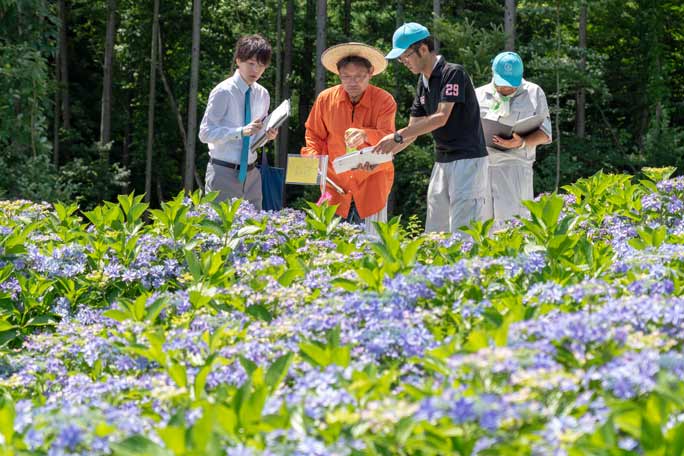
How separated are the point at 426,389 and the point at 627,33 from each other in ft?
93.1

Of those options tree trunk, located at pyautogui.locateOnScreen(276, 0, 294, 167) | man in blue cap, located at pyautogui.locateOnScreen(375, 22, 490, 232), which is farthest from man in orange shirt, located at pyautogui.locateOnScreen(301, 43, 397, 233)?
tree trunk, located at pyautogui.locateOnScreen(276, 0, 294, 167)

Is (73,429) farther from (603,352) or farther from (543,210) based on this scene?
(543,210)

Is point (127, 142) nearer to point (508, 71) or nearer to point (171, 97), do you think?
point (171, 97)

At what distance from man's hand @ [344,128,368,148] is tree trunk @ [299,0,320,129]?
2436 cm

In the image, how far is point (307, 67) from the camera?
3131 centimetres

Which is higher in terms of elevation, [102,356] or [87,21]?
[87,21]

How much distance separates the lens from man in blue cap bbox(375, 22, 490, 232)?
5609 millimetres

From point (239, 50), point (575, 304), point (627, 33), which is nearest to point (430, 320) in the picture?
point (575, 304)

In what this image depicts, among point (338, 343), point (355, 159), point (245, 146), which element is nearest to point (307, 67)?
point (245, 146)

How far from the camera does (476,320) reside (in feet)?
8.63

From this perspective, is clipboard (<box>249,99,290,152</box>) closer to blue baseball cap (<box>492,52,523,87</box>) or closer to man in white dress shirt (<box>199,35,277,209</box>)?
man in white dress shirt (<box>199,35,277,209</box>)

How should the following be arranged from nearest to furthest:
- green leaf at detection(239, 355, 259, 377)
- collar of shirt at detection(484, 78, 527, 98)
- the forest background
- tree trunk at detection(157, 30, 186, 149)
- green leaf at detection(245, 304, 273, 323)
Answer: green leaf at detection(239, 355, 259, 377) → green leaf at detection(245, 304, 273, 323) → collar of shirt at detection(484, 78, 527, 98) → the forest background → tree trunk at detection(157, 30, 186, 149)

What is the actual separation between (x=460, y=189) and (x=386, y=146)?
1.73 ft

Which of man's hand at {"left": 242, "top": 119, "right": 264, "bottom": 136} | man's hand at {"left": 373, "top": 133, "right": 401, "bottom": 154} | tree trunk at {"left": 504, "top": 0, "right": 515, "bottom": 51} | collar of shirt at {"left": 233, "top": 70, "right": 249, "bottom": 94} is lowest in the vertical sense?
man's hand at {"left": 373, "top": 133, "right": 401, "bottom": 154}
